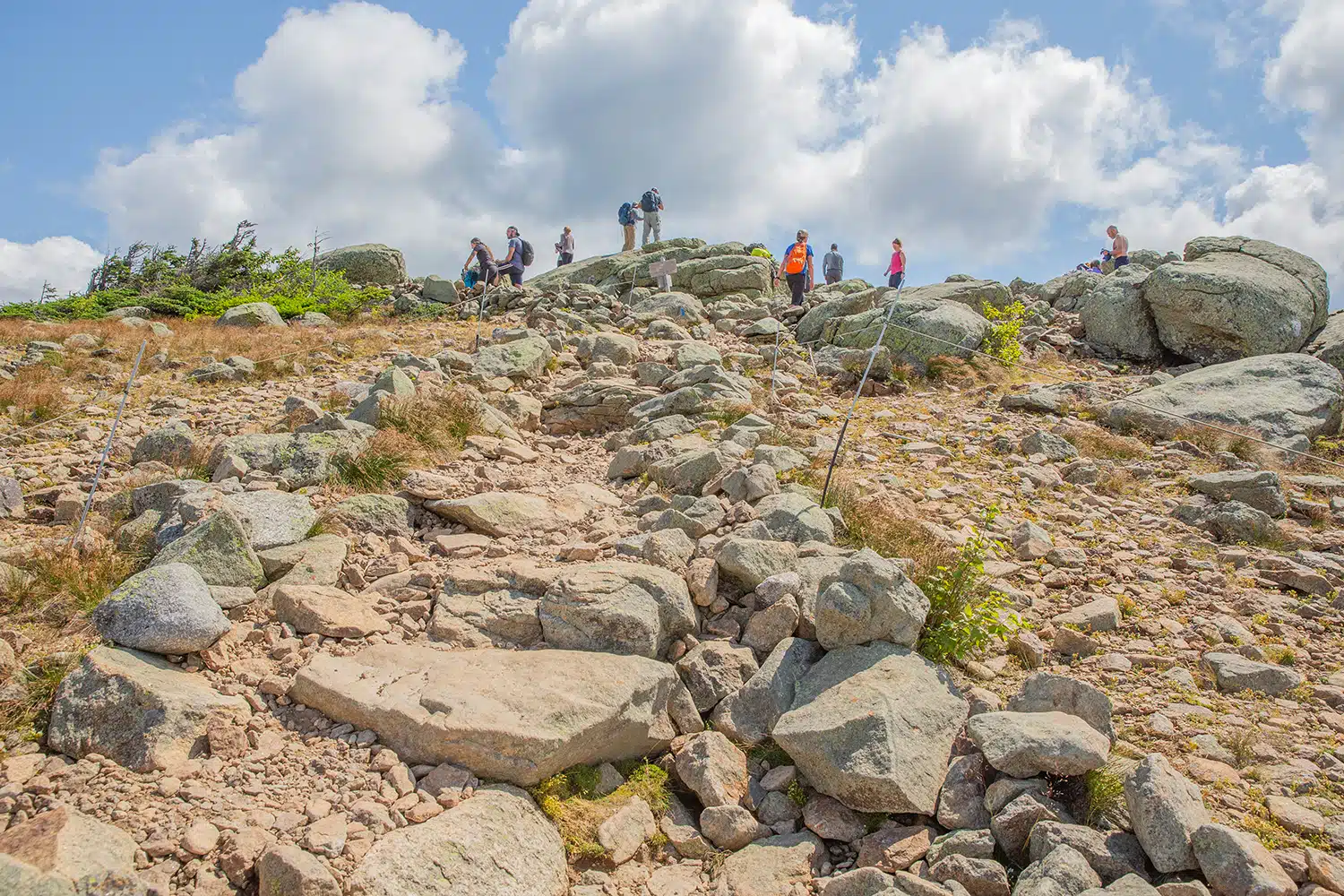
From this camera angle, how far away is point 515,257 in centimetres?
2314

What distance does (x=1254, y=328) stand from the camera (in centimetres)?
1577

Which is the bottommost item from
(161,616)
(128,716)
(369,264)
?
(128,716)

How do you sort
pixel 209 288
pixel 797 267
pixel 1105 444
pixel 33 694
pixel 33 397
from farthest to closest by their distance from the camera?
1. pixel 209 288
2. pixel 797 267
3. pixel 33 397
4. pixel 1105 444
5. pixel 33 694

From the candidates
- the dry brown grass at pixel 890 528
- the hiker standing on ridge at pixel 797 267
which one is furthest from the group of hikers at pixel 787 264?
the dry brown grass at pixel 890 528

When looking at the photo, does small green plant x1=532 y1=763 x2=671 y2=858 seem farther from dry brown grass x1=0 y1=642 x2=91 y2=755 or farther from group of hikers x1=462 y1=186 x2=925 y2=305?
group of hikers x1=462 y1=186 x2=925 y2=305

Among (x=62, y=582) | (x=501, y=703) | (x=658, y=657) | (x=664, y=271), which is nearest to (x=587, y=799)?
(x=501, y=703)

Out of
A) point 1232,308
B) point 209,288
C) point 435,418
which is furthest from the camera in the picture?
point 209,288

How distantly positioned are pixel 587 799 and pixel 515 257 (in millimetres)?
20738

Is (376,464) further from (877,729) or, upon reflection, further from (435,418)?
(877,729)

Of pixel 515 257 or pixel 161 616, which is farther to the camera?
pixel 515 257

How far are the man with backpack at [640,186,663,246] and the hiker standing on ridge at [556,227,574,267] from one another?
297cm

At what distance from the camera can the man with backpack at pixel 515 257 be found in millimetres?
22969

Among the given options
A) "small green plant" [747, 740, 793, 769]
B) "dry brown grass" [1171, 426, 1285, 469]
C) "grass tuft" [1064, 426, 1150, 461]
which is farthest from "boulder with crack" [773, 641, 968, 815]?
"dry brown grass" [1171, 426, 1285, 469]

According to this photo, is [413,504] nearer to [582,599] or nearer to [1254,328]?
[582,599]
